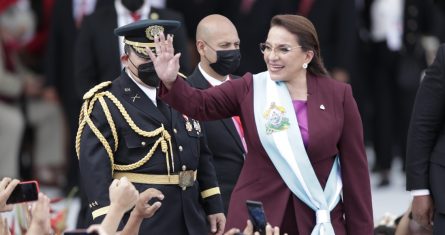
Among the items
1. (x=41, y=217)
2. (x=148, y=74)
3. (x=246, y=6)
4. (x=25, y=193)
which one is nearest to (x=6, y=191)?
(x=25, y=193)

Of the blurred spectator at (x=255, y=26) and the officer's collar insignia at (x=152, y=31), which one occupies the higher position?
the officer's collar insignia at (x=152, y=31)

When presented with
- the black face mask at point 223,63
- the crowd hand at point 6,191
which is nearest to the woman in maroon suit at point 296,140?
the crowd hand at point 6,191

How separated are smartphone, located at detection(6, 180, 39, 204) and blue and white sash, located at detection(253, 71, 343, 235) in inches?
45.8

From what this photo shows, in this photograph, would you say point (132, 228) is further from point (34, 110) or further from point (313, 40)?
point (34, 110)

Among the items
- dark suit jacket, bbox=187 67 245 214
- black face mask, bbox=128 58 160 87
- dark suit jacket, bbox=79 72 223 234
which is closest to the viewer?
dark suit jacket, bbox=79 72 223 234

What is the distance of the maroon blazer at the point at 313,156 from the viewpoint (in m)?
6.81

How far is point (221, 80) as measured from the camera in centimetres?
823

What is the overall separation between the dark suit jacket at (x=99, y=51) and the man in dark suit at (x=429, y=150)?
9.08 ft

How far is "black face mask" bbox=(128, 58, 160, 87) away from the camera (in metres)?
7.25

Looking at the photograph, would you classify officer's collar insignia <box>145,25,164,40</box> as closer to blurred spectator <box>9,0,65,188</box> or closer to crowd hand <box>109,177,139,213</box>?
crowd hand <box>109,177,139,213</box>

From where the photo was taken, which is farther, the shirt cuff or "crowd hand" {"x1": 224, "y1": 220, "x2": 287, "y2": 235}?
the shirt cuff

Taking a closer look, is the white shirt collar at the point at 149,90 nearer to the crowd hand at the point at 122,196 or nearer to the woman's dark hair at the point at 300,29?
the woman's dark hair at the point at 300,29

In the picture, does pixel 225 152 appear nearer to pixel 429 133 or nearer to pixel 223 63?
pixel 223 63

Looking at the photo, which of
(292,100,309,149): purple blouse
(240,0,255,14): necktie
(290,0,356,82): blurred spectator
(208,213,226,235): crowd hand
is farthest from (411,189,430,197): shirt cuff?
(240,0,255,14): necktie
